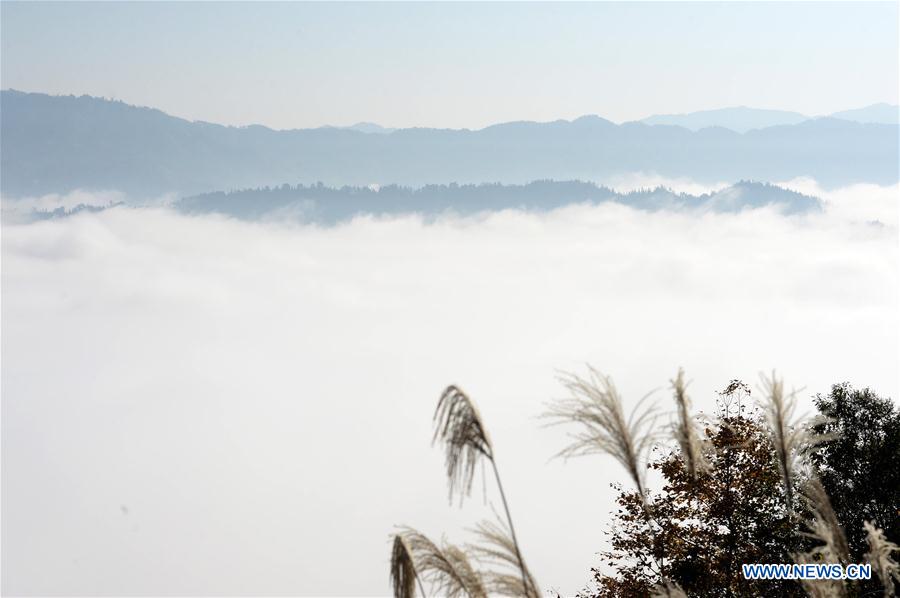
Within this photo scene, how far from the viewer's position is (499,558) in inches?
256

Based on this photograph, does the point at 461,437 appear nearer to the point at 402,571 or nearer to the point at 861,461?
the point at 402,571

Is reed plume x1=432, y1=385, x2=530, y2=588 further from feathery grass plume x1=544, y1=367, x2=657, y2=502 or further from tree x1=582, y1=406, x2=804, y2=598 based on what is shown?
tree x1=582, y1=406, x2=804, y2=598

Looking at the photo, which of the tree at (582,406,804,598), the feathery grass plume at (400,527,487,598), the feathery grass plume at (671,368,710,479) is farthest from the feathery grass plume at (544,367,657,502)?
the tree at (582,406,804,598)

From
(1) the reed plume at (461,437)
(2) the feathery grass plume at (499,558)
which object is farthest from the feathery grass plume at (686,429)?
(1) the reed plume at (461,437)

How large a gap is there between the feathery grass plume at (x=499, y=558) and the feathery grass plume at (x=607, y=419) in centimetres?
98

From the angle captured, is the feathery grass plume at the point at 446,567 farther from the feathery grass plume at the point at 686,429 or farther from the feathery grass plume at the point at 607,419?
the feathery grass plume at the point at 686,429

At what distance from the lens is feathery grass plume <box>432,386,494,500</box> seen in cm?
597

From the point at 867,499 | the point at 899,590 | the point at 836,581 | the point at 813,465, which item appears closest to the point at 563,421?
the point at 836,581

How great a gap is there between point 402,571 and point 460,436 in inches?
40.4

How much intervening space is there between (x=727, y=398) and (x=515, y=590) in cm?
1210

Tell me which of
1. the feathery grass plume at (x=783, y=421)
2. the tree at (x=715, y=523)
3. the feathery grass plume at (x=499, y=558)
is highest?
the feathery grass plume at (x=783, y=421)

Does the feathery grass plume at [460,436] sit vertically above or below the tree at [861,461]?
above

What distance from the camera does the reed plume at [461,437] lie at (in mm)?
5977

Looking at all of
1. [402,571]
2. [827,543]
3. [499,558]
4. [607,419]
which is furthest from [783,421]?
[402,571]
